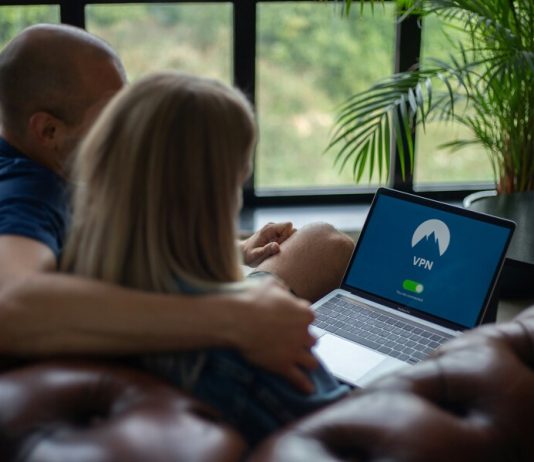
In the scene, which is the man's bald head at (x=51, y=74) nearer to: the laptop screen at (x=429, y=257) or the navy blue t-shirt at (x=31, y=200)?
the navy blue t-shirt at (x=31, y=200)

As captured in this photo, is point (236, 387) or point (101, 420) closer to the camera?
point (101, 420)

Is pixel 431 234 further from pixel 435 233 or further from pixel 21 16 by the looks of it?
pixel 21 16

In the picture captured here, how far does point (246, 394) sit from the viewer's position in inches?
42.2

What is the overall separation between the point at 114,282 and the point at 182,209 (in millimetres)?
136

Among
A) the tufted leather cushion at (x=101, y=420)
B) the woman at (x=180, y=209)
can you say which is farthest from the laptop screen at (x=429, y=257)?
the tufted leather cushion at (x=101, y=420)

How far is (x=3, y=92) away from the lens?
1611mm

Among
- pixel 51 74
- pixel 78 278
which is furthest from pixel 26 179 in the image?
pixel 78 278

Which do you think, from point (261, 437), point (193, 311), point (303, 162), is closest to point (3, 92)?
point (193, 311)

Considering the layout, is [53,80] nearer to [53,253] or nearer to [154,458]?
[53,253]

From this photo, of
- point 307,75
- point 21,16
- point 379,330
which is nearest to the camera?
point 379,330

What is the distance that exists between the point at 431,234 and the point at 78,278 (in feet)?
2.96

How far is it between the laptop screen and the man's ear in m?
0.70

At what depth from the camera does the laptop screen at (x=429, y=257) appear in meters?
1.65

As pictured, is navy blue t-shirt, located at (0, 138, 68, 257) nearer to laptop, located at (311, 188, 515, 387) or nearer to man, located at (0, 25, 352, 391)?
man, located at (0, 25, 352, 391)
